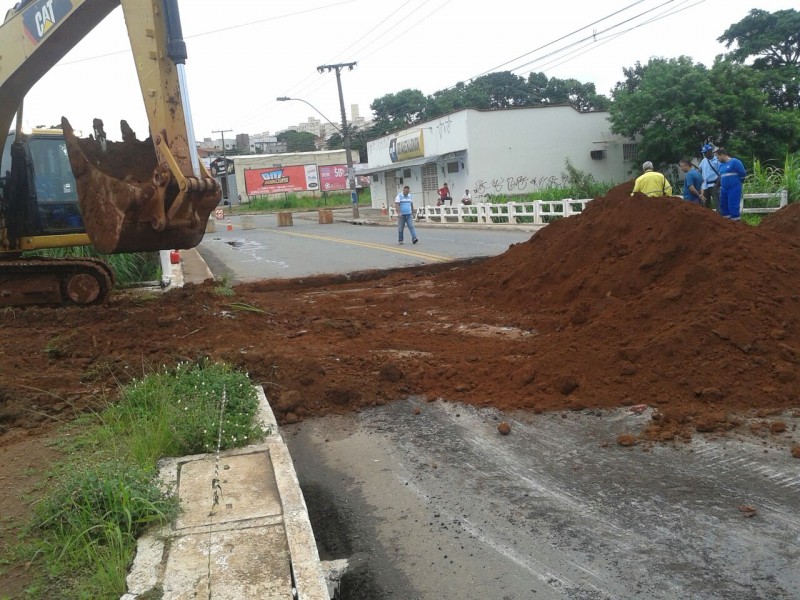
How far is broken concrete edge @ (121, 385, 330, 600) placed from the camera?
10.7ft

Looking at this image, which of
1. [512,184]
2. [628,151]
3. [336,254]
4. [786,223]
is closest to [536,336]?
[786,223]

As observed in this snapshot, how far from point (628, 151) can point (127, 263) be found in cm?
3261

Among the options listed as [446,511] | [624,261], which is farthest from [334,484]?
[624,261]

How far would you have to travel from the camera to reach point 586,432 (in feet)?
18.3

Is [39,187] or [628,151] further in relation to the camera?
[628,151]

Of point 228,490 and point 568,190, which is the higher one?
point 568,190

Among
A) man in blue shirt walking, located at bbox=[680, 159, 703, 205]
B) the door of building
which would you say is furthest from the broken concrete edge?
the door of building

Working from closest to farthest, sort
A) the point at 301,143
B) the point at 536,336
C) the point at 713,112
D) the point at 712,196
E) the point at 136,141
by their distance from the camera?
the point at 536,336
the point at 136,141
the point at 712,196
the point at 713,112
the point at 301,143

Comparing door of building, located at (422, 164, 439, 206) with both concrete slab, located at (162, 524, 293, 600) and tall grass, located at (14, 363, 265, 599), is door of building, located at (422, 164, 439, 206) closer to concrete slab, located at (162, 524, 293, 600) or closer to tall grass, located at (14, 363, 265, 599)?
tall grass, located at (14, 363, 265, 599)

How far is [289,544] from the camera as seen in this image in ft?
11.9

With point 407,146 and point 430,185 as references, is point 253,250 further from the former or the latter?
point 407,146

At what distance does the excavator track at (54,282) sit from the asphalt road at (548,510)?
7058 mm

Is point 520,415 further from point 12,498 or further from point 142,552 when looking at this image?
point 12,498

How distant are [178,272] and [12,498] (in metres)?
12.9
